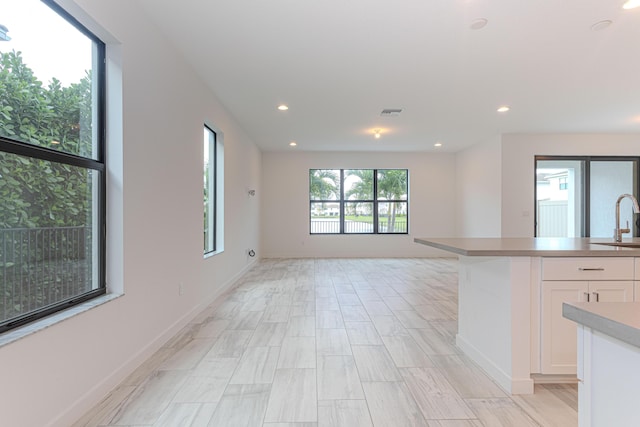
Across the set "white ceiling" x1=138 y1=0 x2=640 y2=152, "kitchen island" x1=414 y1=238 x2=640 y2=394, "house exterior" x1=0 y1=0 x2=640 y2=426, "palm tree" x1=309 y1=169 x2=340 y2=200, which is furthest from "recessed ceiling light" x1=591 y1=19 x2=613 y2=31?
"palm tree" x1=309 y1=169 x2=340 y2=200

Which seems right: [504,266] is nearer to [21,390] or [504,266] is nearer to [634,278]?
[634,278]

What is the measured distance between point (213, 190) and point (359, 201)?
437 centimetres

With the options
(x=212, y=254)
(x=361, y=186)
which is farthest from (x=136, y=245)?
(x=361, y=186)

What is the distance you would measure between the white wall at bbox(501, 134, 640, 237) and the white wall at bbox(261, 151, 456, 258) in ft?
6.37

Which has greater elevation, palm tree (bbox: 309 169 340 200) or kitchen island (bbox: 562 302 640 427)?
palm tree (bbox: 309 169 340 200)

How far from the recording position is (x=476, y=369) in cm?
219

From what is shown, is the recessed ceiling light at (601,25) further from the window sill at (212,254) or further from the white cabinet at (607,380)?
the window sill at (212,254)

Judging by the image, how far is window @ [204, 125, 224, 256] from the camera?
13.6ft

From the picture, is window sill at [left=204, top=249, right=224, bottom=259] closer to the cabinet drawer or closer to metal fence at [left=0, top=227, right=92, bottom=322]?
metal fence at [left=0, top=227, right=92, bottom=322]

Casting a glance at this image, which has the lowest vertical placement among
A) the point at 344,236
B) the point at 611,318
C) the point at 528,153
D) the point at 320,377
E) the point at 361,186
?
the point at 320,377

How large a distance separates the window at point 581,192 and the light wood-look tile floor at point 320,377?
3986 mm

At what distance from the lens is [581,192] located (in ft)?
20.0

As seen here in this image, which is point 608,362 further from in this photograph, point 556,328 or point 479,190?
point 479,190

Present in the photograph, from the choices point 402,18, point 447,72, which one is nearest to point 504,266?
point 402,18
